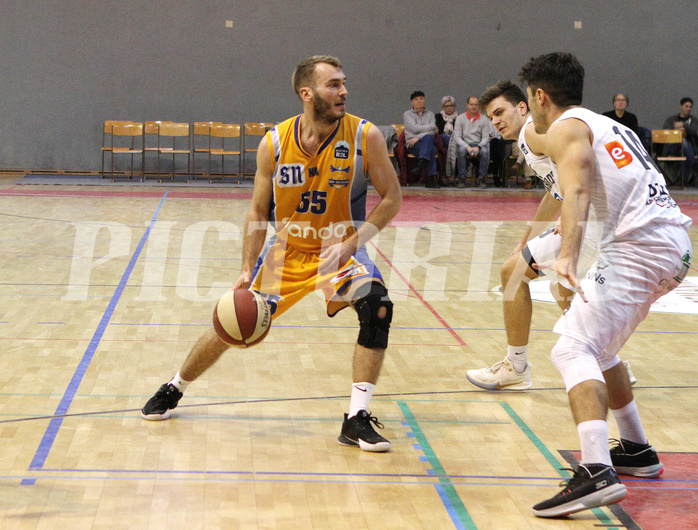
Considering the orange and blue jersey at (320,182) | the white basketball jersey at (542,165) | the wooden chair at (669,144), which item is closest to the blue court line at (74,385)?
the orange and blue jersey at (320,182)

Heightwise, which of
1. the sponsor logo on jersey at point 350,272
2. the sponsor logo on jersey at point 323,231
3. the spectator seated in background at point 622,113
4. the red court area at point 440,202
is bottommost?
the red court area at point 440,202

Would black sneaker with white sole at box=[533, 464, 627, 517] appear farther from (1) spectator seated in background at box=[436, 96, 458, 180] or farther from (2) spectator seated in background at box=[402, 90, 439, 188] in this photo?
(1) spectator seated in background at box=[436, 96, 458, 180]

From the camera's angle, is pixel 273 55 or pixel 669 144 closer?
pixel 669 144

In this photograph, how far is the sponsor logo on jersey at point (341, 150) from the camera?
12.6 ft

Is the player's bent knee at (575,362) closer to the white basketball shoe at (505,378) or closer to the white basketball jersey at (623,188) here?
the white basketball jersey at (623,188)

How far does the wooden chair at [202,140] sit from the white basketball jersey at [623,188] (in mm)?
12501

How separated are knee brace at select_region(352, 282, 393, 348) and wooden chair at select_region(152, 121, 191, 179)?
38.8 feet

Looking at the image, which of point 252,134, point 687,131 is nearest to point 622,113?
point 687,131

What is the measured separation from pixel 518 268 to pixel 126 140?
13.4 metres

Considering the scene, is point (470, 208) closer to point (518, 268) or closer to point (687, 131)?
point (687, 131)

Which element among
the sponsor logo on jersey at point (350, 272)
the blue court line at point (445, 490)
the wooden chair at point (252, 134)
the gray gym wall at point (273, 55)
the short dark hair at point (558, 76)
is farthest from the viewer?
the gray gym wall at point (273, 55)

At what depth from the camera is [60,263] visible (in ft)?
24.6

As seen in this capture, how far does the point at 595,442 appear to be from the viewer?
2785mm

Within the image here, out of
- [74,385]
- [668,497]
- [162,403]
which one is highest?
[668,497]
